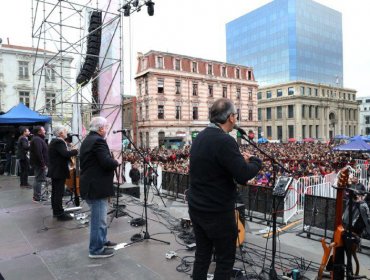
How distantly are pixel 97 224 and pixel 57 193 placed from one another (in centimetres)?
216

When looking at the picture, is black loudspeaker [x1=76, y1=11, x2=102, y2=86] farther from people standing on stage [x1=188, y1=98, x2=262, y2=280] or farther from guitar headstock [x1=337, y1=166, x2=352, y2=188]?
guitar headstock [x1=337, y1=166, x2=352, y2=188]

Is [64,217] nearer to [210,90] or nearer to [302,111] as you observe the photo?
[210,90]

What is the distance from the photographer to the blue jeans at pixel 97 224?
394 centimetres

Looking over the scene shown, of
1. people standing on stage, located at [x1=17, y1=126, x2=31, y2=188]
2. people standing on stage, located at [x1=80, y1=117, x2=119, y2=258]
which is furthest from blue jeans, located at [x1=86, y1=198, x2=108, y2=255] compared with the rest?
people standing on stage, located at [x1=17, y1=126, x2=31, y2=188]

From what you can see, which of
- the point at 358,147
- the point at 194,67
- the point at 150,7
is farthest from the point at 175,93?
the point at 150,7

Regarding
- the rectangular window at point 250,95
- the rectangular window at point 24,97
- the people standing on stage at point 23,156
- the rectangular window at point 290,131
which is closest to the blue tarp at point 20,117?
the people standing on stage at point 23,156

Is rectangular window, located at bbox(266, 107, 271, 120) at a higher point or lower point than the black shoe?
higher

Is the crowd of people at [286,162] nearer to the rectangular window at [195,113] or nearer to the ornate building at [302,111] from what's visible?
the rectangular window at [195,113]

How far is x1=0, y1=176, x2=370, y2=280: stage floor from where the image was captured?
358 centimetres

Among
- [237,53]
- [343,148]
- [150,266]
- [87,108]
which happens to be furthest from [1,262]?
[237,53]

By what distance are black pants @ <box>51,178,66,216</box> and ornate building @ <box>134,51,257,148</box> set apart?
3495 centimetres

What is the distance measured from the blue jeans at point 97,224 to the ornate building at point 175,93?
121 feet

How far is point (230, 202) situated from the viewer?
2.56m

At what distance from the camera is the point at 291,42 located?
79000 millimetres
